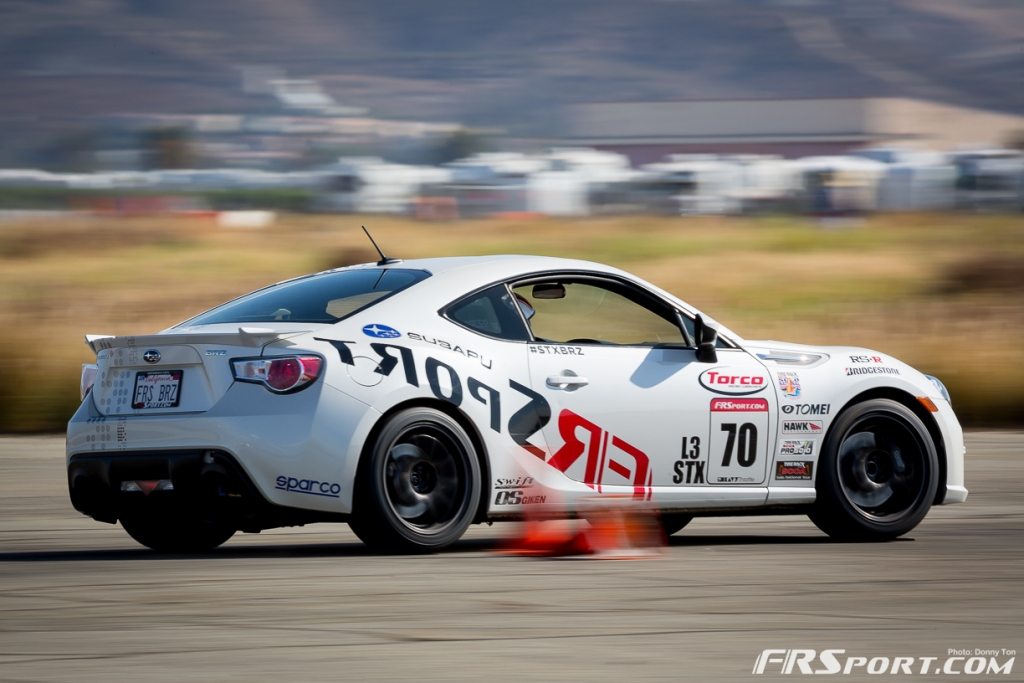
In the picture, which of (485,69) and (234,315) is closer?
(234,315)

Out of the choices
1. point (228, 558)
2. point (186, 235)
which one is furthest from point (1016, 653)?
point (186, 235)

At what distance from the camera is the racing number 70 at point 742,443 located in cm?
902

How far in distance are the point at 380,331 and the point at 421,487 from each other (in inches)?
28.6

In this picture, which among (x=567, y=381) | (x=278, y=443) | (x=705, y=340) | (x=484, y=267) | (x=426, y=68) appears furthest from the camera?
(x=426, y=68)

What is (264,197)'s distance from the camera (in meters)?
83.9

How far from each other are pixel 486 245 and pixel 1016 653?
1702 inches

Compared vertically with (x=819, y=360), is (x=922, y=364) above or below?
below

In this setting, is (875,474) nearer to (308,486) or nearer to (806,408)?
(806,408)

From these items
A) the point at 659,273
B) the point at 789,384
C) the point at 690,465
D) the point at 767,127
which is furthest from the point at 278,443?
the point at 767,127

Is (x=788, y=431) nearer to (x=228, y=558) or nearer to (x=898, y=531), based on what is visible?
(x=898, y=531)

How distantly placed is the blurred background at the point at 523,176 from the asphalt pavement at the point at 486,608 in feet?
30.0

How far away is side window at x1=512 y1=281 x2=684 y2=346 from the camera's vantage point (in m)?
8.97

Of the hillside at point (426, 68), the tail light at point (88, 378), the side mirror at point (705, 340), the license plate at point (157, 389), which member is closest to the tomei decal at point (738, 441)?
the side mirror at point (705, 340)

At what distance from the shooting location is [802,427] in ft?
30.1
